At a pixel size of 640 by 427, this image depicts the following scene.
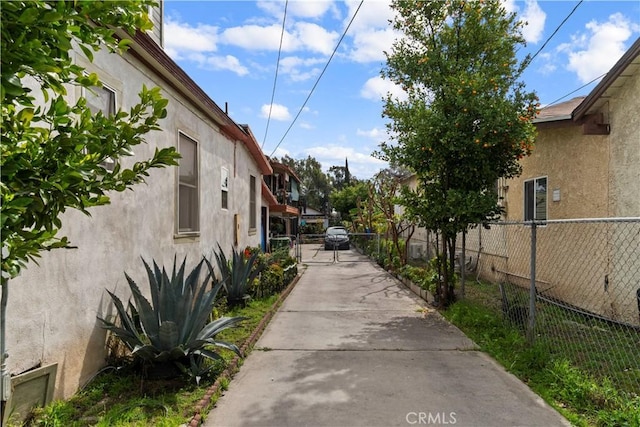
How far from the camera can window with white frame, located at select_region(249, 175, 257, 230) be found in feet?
40.0

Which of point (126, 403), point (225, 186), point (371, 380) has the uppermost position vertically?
point (225, 186)

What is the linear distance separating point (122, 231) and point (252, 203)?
799cm

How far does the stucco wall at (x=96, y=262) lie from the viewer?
127 inches

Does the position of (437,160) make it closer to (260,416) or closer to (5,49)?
(260,416)

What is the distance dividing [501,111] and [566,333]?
3475 mm

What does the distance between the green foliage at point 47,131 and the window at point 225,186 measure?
6.91m

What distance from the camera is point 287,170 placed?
86.1 feet

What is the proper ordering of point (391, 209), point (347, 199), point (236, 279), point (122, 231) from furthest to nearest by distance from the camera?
1. point (347, 199)
2. point (391, 209)
3. point (236, 279)
4. point (122, 231)

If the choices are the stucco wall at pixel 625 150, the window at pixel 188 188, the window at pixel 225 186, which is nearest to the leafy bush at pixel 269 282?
the window at pixel 225 186

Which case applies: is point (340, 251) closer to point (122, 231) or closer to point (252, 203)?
point (252, 203)

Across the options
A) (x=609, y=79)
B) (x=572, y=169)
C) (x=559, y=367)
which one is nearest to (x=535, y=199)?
(x=572, y=169)

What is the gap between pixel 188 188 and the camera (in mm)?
6988

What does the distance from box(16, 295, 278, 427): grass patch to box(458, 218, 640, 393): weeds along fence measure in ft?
13.4

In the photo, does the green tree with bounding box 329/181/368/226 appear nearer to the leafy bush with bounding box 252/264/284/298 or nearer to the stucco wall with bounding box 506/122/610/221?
the leafy bush with bounding box 252/264/284/298
